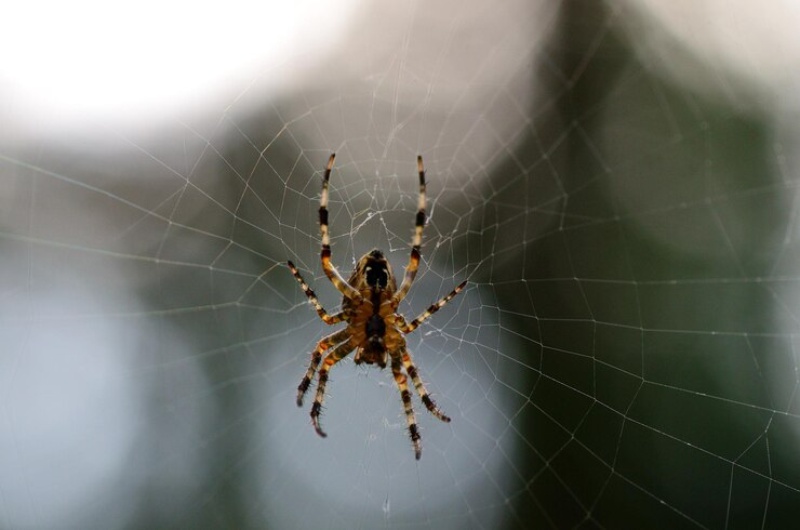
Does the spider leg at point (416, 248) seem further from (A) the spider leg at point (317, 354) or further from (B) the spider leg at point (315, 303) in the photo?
(A) the spider leg at point (317, 354)

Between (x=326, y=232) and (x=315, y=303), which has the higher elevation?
(x=326, y=232)

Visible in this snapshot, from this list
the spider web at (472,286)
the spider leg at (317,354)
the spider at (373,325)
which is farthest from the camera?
the spider web at (472,286)

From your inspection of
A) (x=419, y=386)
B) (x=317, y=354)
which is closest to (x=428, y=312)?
(x=419, y=386)

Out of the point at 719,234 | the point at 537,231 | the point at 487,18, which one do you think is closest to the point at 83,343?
the point at 537,231

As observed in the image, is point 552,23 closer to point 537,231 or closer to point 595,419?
point 537,231

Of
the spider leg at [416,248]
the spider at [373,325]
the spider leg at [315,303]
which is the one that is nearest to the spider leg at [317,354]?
the spider at [373,325]

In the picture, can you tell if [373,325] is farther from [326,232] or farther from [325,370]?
[326,232]

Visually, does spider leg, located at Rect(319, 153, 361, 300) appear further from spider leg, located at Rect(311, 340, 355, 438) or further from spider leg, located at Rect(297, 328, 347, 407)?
spider leg, located at Rect(311, 340, 355, 438)

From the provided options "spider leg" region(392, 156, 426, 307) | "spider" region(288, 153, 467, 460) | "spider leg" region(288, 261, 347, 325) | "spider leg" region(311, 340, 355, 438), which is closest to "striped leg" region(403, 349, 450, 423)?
"spider" region(288, 153, 467, 460)
